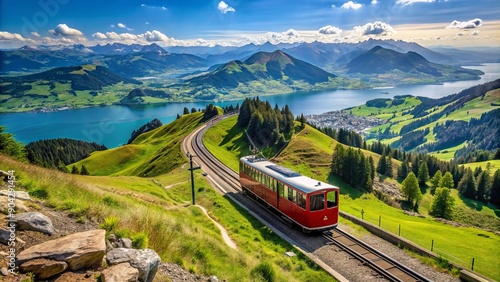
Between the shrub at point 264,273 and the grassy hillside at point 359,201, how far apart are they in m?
21.8

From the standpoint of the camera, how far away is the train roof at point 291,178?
1000 inches

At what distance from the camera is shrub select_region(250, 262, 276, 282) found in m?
14.4

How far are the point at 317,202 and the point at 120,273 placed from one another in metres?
19.4

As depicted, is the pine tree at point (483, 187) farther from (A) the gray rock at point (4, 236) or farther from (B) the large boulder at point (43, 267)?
(A) the gray rock at point (4, 236)

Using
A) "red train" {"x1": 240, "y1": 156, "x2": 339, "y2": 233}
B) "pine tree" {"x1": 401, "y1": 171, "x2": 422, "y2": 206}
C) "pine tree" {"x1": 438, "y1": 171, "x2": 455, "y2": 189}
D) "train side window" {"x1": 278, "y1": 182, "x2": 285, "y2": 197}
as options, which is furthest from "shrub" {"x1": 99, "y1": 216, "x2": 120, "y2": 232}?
"pine tree" {"x1": 438, "y1": 171, "x2": 455, "y2": 189}

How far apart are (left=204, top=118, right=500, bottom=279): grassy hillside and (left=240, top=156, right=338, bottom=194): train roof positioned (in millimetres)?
12785

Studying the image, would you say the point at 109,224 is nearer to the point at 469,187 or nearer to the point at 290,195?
the point at 290,195

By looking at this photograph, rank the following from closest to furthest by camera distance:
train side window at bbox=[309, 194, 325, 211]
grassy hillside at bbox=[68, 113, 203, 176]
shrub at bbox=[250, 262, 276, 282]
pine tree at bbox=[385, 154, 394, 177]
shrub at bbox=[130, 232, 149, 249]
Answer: shrub at bbox=[130, 232, 149, 249] → shrub at bbox=[250, 262, 276, 282] → train side window at bbox=[309, 194, 325, 211] → grassy hillside at bbox=[68, 113, 203, 176] → pine tree at bbox=[385, 154, 394, 177]

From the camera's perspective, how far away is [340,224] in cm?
2938

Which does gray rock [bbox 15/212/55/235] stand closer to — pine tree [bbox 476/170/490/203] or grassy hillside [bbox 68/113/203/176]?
grassy hillside [bbox 68/113/203/176]

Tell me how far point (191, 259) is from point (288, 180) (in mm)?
15612

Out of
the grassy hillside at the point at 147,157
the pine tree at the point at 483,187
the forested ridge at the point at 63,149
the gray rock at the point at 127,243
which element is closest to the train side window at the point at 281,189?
the gray rock at the point at 127,243

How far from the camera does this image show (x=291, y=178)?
1097 inches

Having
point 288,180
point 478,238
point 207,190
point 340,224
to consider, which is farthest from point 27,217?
point 478,238
